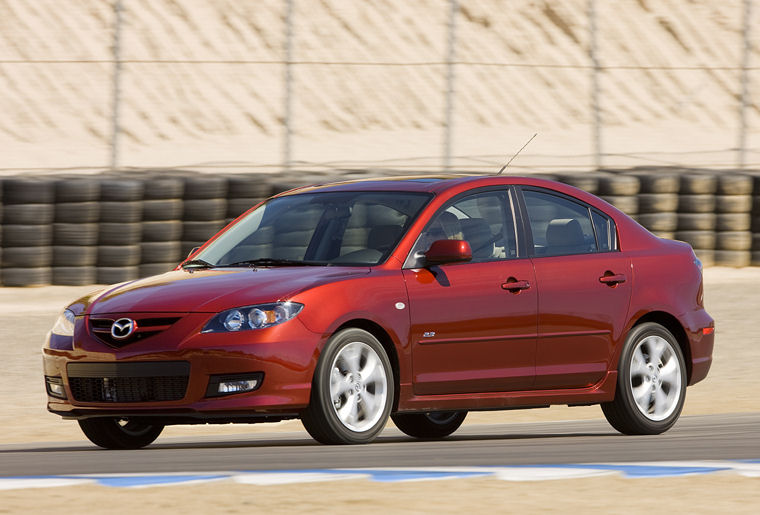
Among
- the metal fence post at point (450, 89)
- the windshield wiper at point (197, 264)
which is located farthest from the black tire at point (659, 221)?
the windshield wiper at point (197, 264)

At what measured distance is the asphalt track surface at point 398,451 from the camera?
7789 mm

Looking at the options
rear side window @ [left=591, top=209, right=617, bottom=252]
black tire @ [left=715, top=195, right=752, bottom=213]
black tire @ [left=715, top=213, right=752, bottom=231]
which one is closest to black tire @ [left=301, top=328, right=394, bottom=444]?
rear side window @ [left=591, top=209, right=617, bottom=252]

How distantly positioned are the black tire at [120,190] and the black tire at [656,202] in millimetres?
5568

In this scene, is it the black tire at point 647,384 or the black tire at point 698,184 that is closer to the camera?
the black tire at point 647,384

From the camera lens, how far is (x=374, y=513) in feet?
20.6

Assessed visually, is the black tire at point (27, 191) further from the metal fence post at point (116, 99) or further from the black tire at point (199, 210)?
the metal fence post at point (116, 99)

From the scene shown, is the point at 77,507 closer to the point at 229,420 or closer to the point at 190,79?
the point at 229,420

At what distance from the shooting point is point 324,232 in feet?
30.6

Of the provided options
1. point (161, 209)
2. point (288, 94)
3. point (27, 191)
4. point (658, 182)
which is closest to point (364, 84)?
point (288, 94)

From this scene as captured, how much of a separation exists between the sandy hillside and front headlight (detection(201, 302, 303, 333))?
19.1 metres

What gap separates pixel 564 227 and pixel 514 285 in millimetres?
728

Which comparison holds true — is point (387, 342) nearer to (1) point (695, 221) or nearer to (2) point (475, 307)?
(2) point (475, 307)

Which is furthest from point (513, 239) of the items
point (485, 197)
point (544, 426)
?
point (544, 426)

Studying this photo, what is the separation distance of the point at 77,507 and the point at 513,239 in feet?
12.3
